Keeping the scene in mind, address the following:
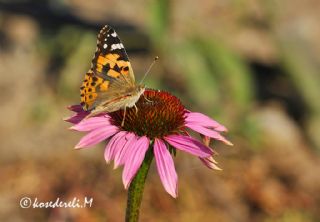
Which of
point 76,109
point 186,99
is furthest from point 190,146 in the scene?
point 186,99

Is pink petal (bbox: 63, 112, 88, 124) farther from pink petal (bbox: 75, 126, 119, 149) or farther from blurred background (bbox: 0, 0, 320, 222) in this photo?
blurred background (bbox: 0, 0, 320, 222)

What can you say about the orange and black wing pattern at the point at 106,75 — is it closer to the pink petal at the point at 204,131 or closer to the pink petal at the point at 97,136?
the pink petal at the point at 97,136

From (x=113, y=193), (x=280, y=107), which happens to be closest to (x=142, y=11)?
(x=280, y=107)

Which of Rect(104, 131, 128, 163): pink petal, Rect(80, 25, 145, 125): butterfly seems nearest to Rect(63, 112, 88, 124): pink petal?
Rect(80, 25, 145, 125): butterfly

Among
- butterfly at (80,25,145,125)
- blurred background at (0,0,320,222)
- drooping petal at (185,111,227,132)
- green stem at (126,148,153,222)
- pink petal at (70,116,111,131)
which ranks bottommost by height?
blurred background at (0,0,320,222)

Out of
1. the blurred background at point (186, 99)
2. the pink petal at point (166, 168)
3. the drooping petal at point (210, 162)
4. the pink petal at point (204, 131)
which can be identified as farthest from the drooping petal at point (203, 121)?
the blurred background at point (186, 99)

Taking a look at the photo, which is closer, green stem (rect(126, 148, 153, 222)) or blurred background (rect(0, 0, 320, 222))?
green stem (rect(126, 148, 153, 222))

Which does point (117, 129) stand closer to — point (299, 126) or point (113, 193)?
point (113, 193)
